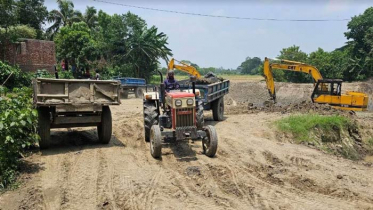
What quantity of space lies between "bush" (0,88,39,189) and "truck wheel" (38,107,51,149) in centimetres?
76

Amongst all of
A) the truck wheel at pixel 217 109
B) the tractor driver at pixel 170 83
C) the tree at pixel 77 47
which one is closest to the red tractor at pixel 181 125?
the tractor driver at pixel 170 83

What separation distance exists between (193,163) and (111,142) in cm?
301

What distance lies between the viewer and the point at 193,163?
7590 millimetres

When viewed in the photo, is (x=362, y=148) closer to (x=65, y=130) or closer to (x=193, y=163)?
(x=193, y=163)

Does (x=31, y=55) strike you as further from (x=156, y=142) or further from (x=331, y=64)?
(x=331, y=64)

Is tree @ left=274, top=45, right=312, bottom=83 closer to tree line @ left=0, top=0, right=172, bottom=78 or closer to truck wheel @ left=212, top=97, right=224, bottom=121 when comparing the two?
tree line @ left=0, top=0, right=172, bottom=78

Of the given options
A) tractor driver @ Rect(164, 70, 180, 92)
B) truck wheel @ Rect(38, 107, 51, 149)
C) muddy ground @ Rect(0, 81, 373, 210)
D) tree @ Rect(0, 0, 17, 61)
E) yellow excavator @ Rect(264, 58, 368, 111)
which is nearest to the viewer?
muddy ground @ Rect(0, 81, 373, 210)

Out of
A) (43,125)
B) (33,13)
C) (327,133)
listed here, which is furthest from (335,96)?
(33,13)

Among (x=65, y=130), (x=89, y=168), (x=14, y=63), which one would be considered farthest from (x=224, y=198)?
(x=14, y=63)

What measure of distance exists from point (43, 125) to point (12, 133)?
1.45 m

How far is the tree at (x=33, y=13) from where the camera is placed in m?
34.8

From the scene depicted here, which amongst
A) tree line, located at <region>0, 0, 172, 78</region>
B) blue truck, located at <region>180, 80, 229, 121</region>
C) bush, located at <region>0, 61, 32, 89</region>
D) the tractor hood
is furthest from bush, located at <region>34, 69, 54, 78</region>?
the tractor hood

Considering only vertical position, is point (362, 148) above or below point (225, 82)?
below

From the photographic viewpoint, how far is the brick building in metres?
23.2
